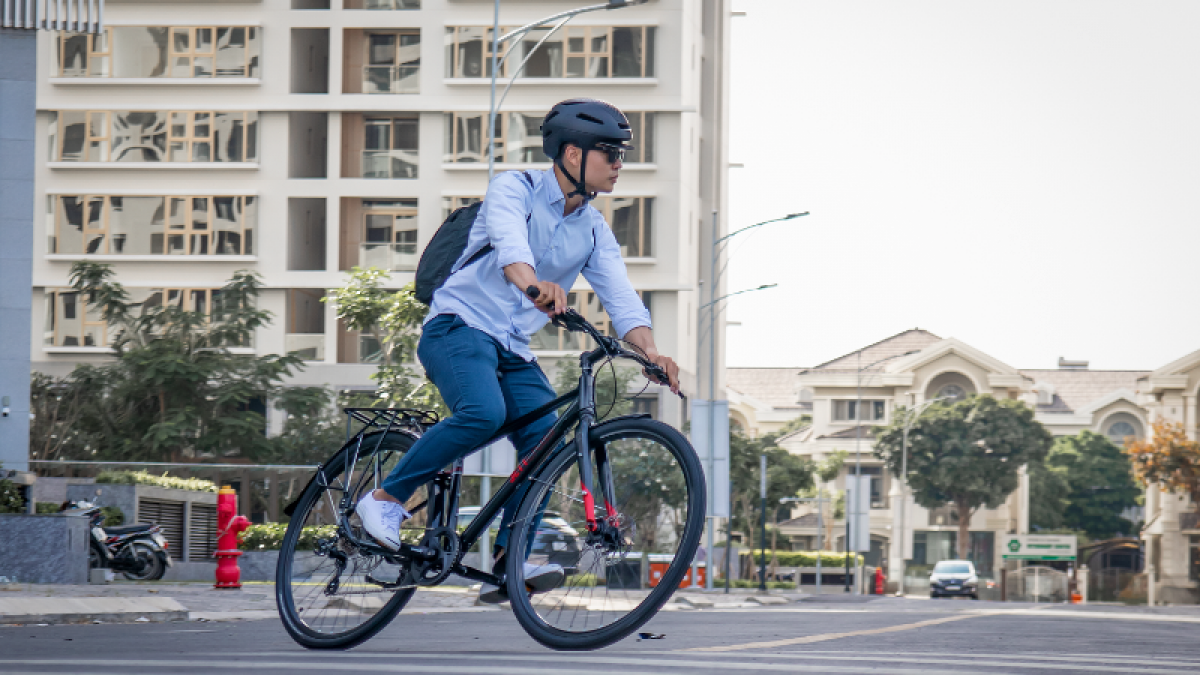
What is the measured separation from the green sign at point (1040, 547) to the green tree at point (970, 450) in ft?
11.8

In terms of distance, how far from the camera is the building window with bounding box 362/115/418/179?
164 feet

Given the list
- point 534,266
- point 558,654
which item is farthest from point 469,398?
point 558,654

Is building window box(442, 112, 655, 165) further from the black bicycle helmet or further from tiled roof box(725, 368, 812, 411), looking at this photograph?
tiled roof box(725, 368, 812, 411)

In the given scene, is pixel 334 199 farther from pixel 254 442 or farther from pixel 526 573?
pixel 526 573

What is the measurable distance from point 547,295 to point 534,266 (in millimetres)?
446

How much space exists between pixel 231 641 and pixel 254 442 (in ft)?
104

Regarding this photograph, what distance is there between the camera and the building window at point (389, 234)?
49.4m

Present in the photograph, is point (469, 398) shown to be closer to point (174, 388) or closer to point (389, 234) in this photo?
point (174, 388)

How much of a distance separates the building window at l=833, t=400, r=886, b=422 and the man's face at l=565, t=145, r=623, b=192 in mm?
84871

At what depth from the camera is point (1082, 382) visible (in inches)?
4328

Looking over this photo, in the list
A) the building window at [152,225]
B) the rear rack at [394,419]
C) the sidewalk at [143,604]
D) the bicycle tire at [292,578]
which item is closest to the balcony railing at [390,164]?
the building window at [152,225]

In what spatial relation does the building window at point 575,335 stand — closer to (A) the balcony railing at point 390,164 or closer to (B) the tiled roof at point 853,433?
(A) the balcony railing at point 390,164

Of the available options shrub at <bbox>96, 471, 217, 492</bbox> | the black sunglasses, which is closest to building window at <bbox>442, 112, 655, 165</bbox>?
shrub at <bbox>96, 471, 217, 492</bbox>

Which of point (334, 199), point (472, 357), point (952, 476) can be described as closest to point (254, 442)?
point (334, 199)
